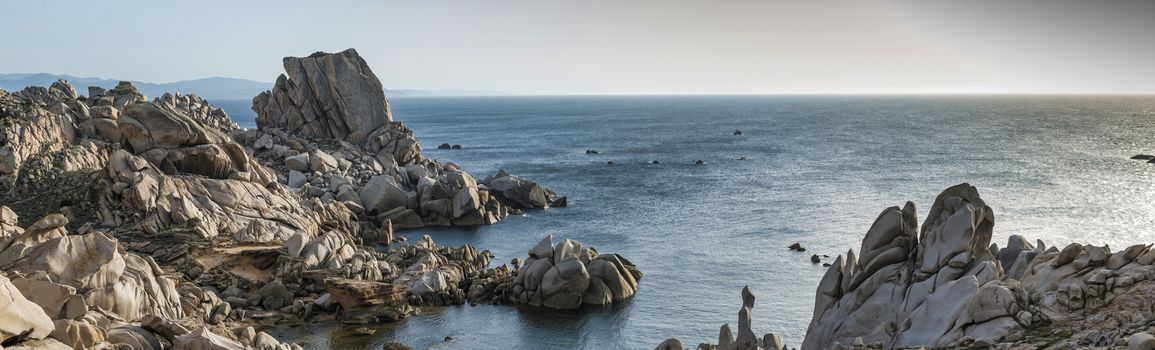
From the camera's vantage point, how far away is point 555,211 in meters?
86.8

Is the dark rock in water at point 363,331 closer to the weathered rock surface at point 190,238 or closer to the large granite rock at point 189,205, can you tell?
the weathered rock surface at point 190,238

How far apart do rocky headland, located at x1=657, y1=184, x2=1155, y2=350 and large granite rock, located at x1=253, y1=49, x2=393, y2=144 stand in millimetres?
72562

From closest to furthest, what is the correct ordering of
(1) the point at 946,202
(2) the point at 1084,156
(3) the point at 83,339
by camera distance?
(3) the point at 83,339
(1) the point at 946,202
(2) the point at 1084,156

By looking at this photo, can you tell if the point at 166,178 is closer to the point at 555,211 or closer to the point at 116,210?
the point at 116,210

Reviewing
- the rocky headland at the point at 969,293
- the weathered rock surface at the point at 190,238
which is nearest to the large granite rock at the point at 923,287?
the rocky headland at the point at 969,293

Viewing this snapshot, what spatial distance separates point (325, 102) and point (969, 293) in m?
85.9

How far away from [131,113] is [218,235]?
13.7 m

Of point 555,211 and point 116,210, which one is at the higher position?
point 116,210

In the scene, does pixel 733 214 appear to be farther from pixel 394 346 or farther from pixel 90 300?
pixel 90 300

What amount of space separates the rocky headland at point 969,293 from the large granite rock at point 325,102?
238 feet

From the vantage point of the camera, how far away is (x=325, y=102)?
100875 millimetres

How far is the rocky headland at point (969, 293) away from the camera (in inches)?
941

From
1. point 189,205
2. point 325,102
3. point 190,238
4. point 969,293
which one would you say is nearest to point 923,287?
point 969,293

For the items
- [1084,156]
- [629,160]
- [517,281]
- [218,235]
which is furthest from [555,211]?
[1084,156]
